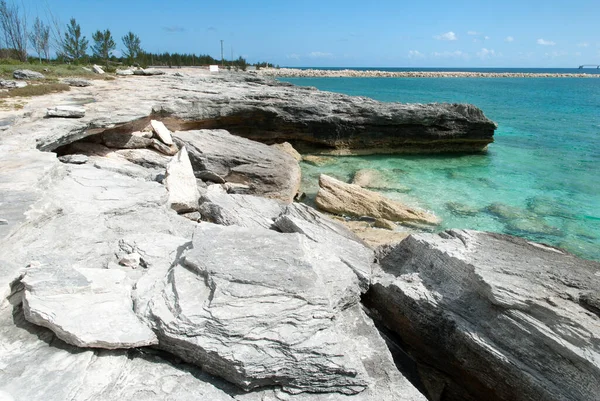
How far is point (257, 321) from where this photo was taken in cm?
395

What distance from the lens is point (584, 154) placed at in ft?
75.4

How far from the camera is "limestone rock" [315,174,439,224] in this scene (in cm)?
1177

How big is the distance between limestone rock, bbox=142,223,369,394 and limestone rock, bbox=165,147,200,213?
3593mm

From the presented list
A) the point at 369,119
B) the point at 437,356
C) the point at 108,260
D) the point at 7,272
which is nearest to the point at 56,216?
the point at 108,260

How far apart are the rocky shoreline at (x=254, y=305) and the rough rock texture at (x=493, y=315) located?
0.02 m

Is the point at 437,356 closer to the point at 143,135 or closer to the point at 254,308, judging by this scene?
the point at 254,308

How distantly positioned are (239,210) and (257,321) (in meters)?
4.14

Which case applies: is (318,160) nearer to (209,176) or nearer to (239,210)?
(209,176)

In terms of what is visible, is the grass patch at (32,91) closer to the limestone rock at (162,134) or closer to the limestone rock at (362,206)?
the limestone rock at (162,134)

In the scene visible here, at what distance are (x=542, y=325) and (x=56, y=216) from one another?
6.46m


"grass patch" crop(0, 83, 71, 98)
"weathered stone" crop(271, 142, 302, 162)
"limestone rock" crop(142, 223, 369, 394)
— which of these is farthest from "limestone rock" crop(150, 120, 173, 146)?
"limestone rock" crop(142, 223, 369, 394)

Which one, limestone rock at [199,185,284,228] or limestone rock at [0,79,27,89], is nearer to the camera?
limestone rock at [199,185,284,228]

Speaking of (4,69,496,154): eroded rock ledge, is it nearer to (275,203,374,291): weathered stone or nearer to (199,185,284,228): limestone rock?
(199,185,284,228): limestone rock

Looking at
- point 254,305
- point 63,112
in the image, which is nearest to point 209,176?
point 63,112
